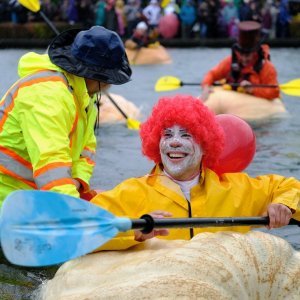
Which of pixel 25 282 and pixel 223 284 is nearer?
pixel 223 284

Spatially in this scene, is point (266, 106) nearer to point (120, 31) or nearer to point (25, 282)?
point (25, 282)

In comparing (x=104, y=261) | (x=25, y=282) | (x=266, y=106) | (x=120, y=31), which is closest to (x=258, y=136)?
(x=266, y=106)

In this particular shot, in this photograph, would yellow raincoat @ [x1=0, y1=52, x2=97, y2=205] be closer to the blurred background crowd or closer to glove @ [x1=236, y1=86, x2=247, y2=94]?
glove @ [x1=236, y1=86, x2=247, y2=94]

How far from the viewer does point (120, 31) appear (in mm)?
25969

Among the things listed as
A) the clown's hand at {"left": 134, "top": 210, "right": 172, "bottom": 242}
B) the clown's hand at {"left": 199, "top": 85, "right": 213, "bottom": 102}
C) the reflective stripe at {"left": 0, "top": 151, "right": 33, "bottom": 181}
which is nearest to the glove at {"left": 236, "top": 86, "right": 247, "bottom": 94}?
the clown's hand at {"left": 199, "top": 85, "right": 213, "bottom": 102}

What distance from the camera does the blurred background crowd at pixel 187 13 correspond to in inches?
1057

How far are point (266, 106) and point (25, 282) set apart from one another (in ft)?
24.8

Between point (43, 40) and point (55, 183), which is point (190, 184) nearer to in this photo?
point (55, 183)

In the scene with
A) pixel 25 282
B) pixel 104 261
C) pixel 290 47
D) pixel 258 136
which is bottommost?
pixel 290 47

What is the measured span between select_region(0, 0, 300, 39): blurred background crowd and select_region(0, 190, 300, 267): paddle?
22388mm

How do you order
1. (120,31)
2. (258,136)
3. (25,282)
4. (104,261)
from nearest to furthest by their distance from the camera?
(104,261) → (25,282) → (258,136) → (120,31)

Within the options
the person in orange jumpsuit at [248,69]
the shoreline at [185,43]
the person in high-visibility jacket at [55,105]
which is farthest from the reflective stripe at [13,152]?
the shoreline at [185,43]

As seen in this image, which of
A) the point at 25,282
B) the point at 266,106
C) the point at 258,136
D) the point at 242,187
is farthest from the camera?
the point at 266,106

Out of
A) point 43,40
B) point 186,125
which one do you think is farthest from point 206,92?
point 43,40
